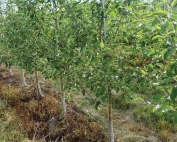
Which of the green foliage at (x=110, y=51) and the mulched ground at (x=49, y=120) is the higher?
the green foliage at (x=110, y=51)

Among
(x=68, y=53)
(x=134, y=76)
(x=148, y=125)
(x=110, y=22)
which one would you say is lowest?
(x=148, y=125)

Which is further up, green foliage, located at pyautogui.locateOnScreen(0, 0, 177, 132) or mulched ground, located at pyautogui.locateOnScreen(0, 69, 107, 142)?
green foliage, located at pyautogui.locateOnScreen(0, 0, 177, 132)

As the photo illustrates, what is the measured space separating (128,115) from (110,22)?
2.47 metres

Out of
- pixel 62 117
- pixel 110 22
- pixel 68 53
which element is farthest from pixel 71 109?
pixel 110 22

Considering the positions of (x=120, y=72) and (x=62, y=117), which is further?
(x=62, y=117)

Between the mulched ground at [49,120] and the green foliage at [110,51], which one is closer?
the green foliage at [110,51]

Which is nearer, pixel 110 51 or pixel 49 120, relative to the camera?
pixel 110 51

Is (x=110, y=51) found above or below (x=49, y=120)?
above

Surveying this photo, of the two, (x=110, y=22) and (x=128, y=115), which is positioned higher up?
(x=110, y=22)

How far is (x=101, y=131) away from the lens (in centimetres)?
349

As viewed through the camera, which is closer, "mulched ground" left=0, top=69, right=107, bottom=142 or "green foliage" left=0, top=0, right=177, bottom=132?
"green foliage" left=0, top=0, right=177, bottom=132

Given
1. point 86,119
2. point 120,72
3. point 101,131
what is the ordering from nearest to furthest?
point 120,72
point 101,131
point 86,119

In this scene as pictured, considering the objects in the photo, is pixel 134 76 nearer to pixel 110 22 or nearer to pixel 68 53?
pixel 110 22

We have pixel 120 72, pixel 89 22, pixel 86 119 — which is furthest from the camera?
pixel 86 119
